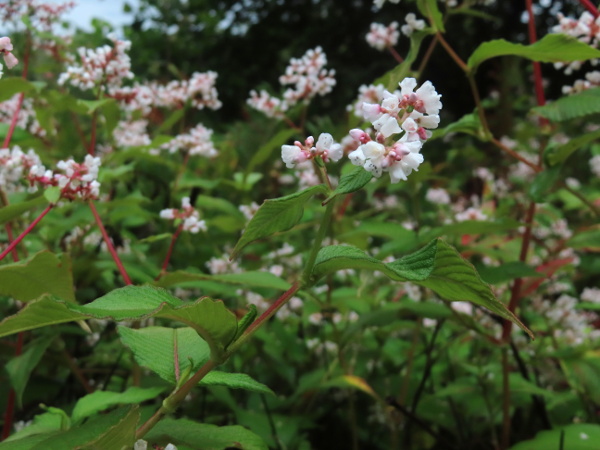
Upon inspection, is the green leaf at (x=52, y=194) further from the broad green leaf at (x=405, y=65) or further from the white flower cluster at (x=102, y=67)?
the broad green leaf at (x=405, y=65)

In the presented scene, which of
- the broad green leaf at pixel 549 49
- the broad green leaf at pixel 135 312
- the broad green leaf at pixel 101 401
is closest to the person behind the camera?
the broad green leaf at pixel 135 312

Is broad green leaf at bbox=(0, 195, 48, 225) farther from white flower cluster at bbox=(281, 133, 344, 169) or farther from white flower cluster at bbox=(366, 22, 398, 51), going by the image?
white flower cluster at bbox=(366, 22, 398, 51)

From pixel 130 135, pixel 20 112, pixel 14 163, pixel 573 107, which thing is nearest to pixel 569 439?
pixel 573 107

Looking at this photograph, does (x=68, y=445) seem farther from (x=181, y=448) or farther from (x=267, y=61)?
(x=267, y=61)

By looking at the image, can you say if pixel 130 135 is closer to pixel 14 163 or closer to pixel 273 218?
pixel 14 163

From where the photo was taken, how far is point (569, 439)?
1.02 metres

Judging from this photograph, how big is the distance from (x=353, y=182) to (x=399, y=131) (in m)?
0.07

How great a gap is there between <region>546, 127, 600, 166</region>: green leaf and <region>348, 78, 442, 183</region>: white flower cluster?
19.9 inches

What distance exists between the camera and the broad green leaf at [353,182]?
54cm

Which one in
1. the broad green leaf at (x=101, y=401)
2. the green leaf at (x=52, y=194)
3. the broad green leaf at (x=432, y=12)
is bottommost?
the broad green leaf at (x=101, y=401)

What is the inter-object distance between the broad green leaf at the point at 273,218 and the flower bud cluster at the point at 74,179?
1.25 ft

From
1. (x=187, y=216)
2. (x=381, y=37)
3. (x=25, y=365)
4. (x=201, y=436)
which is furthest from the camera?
(x=381, y=37)

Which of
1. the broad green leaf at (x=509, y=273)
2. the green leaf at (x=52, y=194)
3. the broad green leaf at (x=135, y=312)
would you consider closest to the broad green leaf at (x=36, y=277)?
the green leaf at (x=52, y=194)

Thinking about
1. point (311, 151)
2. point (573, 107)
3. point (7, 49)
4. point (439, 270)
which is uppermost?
point (7, 49)
